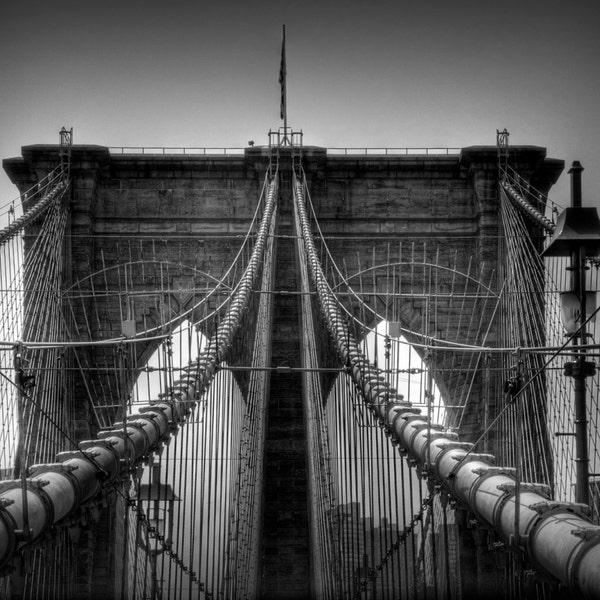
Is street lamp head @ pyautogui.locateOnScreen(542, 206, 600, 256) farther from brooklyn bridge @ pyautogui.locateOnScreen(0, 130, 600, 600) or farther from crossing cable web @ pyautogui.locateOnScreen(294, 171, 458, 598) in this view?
brooklyn bridge @ pyautogui.locateOnScreen(0, 130, 600, 600)

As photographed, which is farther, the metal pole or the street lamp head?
the street lamp head

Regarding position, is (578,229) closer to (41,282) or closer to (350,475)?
(350,475)

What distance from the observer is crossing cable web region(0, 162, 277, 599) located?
3.31m

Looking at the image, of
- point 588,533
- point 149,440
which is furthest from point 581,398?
point 588,533

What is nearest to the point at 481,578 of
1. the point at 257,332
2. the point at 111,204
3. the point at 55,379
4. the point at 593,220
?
the point at 257,332

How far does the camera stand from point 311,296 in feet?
37.2

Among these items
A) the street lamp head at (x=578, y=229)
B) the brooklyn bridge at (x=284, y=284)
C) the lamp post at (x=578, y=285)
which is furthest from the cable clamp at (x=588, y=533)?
the brooklyn bridge at (x=284, y=284)

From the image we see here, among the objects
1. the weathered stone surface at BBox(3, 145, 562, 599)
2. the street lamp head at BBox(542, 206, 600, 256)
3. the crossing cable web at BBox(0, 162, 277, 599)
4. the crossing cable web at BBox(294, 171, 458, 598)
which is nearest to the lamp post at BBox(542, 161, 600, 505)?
the street lamp head at BBox(542, 206, 600, 256)

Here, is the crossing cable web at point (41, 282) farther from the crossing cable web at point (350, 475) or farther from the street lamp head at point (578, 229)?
the street lamp head at point (578, 229)

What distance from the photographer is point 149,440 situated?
13.7 feet

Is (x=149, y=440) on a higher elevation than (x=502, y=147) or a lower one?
lower

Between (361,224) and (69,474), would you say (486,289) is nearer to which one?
(361,224)

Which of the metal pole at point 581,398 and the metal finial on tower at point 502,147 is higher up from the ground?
the metal finial on tower at point 502,147

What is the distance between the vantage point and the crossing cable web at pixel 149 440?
3.31 meters
